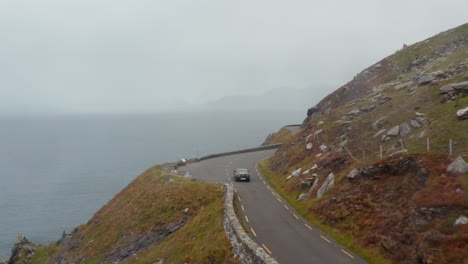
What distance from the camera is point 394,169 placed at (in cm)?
2178

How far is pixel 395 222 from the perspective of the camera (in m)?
17.9

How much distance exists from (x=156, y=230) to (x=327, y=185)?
57.5 ft

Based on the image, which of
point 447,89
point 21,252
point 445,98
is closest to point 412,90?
point 447,89

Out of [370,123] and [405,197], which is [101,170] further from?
[405,197]

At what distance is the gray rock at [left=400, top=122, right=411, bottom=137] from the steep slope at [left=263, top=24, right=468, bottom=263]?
9 cm

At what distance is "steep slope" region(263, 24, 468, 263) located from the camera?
53.4 feet

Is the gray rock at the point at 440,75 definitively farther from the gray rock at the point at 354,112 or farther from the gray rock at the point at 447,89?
the gray rock at the point at 354,112

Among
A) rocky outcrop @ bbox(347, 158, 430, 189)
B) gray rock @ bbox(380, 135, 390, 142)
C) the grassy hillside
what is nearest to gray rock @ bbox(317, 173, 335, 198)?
rocky outcrop @ bbox(347, 158, 430, 189)

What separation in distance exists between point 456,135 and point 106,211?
4062 centimetres

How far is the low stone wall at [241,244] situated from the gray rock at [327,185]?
28.0 feet

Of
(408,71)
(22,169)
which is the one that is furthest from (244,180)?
(22,169)

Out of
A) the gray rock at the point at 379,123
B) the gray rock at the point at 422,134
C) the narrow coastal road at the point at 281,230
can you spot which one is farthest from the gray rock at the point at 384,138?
the narrow coastal road at the point at 281,230

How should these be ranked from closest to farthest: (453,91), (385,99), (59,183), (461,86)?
(461,86), (453,91), (385,99), (59,183)

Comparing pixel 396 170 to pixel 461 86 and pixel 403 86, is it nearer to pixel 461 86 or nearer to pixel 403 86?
pixel 461 86
